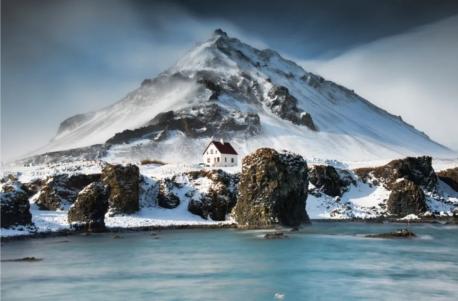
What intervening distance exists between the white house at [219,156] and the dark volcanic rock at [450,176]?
3791 cm

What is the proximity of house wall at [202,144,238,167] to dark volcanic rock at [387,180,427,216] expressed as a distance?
35.7 m

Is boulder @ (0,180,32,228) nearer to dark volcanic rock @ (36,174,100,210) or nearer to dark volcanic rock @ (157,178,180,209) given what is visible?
dark volcanic rock @ (36,174,100,210)

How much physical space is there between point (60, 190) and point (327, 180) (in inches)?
1565

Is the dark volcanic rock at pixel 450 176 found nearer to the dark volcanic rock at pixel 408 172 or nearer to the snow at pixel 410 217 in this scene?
the dark volcanic rock at pixel 408 172

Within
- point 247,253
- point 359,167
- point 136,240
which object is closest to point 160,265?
point 247,253

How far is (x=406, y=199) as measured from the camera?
267 ft

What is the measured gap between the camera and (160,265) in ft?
126

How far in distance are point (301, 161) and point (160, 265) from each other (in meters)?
32.1

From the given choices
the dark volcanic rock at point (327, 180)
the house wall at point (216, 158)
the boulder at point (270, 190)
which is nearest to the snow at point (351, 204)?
the dark volcanic rock at point (327, 180)

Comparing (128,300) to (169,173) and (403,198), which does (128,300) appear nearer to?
(169,173)

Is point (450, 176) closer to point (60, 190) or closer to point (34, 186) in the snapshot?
point (60, 190)

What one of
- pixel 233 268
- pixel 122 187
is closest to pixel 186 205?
pixel 122 187

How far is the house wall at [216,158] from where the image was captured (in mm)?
108062

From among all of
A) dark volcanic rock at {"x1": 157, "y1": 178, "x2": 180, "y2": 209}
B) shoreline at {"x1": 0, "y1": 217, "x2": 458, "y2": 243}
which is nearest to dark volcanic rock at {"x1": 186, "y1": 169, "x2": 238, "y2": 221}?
dark volcanic rock at {"x1": 157, "y1": 178, "x2": 180, "y2": 209}
